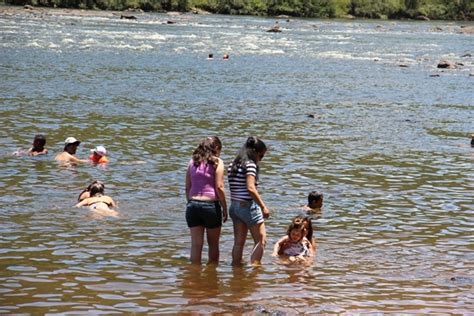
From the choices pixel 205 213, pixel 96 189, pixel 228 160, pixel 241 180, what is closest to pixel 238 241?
pixel 205 213

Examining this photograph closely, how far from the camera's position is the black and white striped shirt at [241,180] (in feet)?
36.5

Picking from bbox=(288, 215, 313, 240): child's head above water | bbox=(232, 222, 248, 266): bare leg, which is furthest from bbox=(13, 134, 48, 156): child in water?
bbox=(232, 222, 248, 266): bare leg

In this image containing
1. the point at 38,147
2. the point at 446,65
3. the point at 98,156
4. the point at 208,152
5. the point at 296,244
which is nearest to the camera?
the point at 208,152

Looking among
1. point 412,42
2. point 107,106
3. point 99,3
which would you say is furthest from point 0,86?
point 99,3

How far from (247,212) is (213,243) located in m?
0.66

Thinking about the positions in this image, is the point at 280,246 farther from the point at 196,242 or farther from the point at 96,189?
the point at 96,189

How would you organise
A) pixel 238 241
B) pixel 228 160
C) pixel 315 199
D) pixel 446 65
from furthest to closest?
pixel 446 65
pixel 228 160
pixel 315 199
pixel 238 241

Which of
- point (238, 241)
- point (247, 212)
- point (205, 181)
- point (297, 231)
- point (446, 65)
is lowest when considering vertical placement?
point (446, 65)

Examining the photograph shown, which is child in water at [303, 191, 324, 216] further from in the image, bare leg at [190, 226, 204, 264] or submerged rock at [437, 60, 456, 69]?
submerged rock at [437, 60, 456, 69]

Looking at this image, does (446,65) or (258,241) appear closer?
(258,241)

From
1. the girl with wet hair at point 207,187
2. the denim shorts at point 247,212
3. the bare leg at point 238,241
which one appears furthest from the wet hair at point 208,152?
the bare leg at point 238,241

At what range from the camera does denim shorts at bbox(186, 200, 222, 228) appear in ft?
36.8

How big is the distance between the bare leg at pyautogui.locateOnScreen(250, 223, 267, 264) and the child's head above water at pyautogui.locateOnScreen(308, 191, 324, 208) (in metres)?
3.51

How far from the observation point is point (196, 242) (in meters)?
11.6
